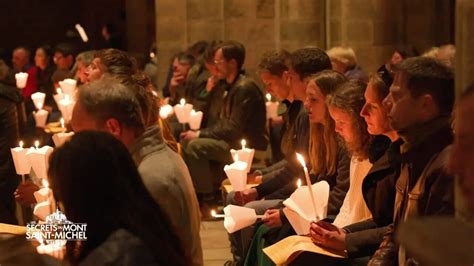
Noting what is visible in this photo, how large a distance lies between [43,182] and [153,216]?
277cm

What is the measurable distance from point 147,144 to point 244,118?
496cm

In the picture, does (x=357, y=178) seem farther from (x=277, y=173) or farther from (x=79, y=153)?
(x=79, y=153)

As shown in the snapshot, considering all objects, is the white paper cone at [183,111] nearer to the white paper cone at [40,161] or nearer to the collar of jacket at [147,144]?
the white paper cone at [40,161]

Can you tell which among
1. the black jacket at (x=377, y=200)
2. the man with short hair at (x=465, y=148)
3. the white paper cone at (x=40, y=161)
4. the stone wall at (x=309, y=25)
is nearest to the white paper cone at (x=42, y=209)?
the white paper cone at (x=40, y=161)

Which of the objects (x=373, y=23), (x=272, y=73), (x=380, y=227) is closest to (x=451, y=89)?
(x=380, y=227)

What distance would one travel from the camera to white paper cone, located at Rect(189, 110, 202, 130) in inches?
371

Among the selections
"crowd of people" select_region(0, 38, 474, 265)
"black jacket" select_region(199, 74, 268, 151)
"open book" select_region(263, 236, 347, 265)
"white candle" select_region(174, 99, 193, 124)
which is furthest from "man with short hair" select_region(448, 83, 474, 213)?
"white candle" select_region(174, 99, 193, 124)

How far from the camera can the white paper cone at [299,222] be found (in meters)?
5.30

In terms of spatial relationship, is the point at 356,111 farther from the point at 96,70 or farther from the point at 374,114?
the point at 96,70

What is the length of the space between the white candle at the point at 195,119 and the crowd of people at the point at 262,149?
0.42 feet

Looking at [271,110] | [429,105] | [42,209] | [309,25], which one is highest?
[429,105]

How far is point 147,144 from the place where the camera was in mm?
4211

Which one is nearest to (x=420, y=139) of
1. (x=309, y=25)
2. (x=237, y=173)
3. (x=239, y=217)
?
(x=239, y=217)

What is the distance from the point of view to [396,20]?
1241cm
